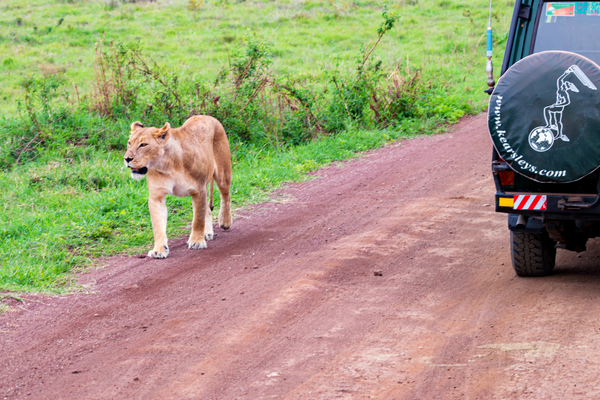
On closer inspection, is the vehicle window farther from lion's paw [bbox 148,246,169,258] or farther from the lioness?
lion's paw [bbox 148,246,169,258]

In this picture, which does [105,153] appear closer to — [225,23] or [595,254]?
[595,254]

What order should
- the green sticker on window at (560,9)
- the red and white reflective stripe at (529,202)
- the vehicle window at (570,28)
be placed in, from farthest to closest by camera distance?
the green sticker on window at (560,9) → the vehicle window at (570,28) → the red and white reflective stripe at (529,202)

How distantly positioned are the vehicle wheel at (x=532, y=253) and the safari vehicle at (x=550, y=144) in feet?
0.44

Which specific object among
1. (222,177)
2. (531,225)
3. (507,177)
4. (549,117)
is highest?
(549,117)

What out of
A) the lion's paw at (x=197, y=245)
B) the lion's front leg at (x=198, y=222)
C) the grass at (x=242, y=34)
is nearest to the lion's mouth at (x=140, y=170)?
the lion's front leg at (x=198, y=222)

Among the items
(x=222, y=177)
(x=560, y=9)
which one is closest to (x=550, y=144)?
(x=560, y=9)

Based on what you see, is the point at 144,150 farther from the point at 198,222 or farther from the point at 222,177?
the point at 222,177

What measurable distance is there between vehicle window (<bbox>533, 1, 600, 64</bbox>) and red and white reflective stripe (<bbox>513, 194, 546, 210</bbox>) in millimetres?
1270

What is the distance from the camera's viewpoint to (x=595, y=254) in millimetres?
5750

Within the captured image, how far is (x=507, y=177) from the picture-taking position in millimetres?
4719

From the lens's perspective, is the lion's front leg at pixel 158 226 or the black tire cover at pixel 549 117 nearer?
the black tire cover at pixel 549 117

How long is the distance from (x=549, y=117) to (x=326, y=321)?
2036 millimetres

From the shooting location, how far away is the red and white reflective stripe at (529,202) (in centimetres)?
456

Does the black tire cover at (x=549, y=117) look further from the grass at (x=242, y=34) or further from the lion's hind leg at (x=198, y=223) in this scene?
the grass at (x=242, y=34)
